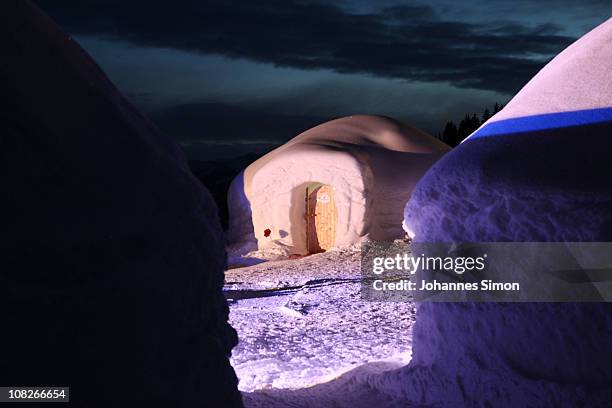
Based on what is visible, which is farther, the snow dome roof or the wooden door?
the wooden door

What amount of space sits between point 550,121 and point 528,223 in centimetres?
80

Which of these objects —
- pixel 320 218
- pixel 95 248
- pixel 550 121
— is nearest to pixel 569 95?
pixel 550 121

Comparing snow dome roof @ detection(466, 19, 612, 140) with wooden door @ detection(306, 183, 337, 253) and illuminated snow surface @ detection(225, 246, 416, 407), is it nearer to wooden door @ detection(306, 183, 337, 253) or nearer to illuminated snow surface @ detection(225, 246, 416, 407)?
illuminated snow surface @ detection(225, 246, 416, 407)

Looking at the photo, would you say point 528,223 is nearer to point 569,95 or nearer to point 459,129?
point 569,95

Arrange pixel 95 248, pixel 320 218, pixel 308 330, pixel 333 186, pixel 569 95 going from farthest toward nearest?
1. pixel 320 218
2. pixel 333 186
3. pixel 308 330
4. pixel 569 95
5. pixel 95 248

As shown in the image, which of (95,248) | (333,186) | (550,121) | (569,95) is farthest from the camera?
(333,186)

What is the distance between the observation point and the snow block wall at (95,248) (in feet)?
7.29

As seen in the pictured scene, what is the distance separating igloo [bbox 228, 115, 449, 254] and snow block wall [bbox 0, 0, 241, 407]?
449 inches

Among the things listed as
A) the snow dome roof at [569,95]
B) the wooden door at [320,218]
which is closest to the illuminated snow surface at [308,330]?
the snow dome roof at [569,95]

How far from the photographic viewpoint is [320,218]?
16.1 meters

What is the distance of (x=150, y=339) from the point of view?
8.29 feet

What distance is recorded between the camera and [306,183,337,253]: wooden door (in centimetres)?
1590

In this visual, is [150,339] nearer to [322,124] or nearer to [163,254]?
[163,254]

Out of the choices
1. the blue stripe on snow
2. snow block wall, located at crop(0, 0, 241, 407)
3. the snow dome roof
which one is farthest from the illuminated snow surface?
snow block wall, located at crop(0, 0, 241, 407)
